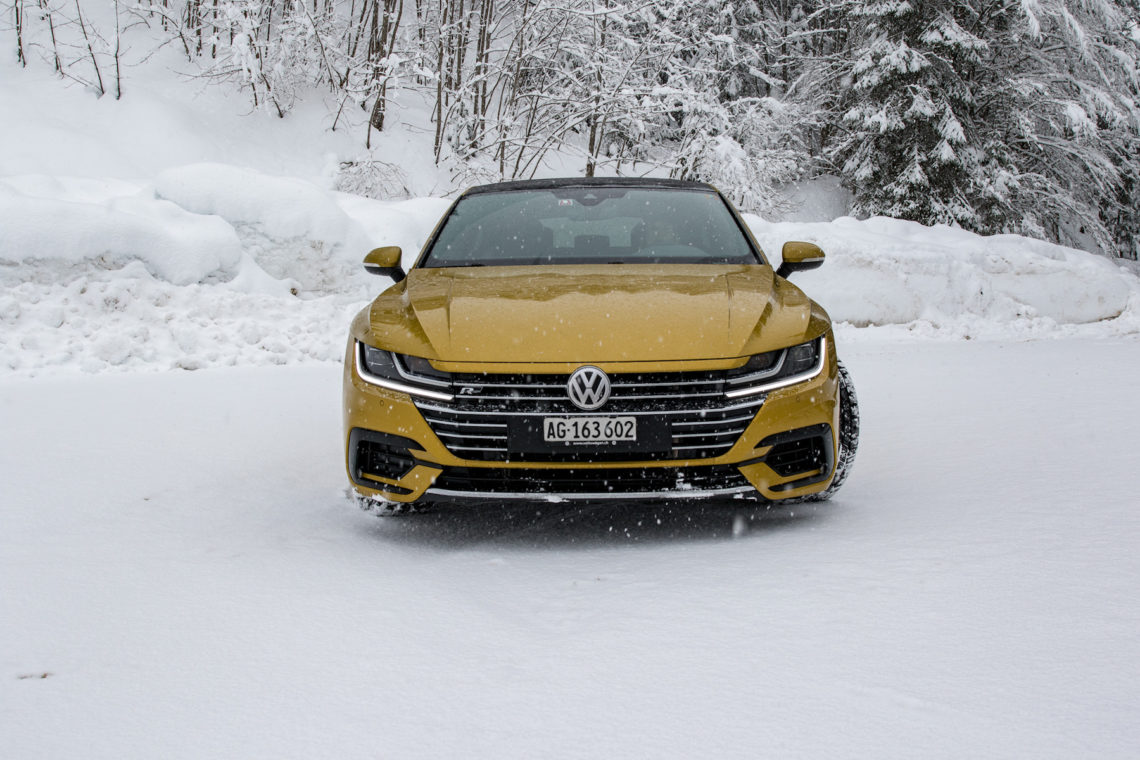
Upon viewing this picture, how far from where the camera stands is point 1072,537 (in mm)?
3783

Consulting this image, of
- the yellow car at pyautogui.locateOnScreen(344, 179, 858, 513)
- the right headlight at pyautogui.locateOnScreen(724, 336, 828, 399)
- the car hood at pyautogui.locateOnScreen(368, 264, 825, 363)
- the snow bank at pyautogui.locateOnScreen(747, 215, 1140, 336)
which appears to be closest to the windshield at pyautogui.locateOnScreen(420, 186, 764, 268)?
the car hood at pyautogui.locateOnScreen(368, 264, 825, 363)

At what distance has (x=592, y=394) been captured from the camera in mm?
3707

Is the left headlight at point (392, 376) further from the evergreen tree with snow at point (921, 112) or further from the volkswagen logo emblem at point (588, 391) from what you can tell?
the evergreen tree with snow at point (921, 112)

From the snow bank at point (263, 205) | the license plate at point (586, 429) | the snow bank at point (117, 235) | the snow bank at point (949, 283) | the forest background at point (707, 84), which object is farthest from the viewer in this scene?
the forest background at point (707, 84)

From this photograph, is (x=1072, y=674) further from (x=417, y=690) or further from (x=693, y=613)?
(x=417, y=690)

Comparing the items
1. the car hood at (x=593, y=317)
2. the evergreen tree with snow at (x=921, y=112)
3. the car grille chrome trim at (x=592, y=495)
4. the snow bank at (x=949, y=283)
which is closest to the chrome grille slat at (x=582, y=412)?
the car hood at (x=593, y=317)

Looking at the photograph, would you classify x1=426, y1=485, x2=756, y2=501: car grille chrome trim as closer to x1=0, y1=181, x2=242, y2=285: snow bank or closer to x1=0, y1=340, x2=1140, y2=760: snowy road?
x1=0, y1=340, x2=1140, y2=760: snowy road

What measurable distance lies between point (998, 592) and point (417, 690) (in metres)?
1.69

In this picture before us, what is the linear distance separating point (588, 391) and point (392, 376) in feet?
2.35

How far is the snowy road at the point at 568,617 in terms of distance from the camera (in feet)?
7.73

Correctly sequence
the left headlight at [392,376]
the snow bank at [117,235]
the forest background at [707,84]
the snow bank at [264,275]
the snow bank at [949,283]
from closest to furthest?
the left headlight at [392,376]
the snow bank at [264,275]
the snow bank at [117,235]
the snow bank at [949,283]
the forest background at [707,84]

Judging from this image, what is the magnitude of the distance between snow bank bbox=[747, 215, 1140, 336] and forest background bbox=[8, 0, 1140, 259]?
18.5 feet

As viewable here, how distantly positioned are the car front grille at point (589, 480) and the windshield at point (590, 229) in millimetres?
1317

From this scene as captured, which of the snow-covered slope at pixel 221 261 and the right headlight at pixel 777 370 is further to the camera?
the snow-covered slope at pixel 221 261
